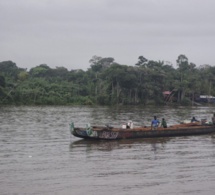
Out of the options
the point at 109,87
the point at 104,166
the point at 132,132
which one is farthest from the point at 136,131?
the point at 109,87

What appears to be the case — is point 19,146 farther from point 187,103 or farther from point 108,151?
point 187,103

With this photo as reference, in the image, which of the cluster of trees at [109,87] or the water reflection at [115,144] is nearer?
the water reflection at [115,144]

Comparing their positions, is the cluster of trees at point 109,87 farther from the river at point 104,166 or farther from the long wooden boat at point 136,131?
the river at point 104,166

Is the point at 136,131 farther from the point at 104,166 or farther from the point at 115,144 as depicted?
the point at 104,166

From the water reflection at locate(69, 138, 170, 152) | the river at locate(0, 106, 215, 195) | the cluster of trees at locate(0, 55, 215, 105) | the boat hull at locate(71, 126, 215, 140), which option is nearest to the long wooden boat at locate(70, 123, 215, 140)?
the boat hull at locate(71, 126, 215, 140)

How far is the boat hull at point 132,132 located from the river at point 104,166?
0.39 m

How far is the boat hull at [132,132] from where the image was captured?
71.1 feet

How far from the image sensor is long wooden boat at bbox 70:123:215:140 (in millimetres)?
21656

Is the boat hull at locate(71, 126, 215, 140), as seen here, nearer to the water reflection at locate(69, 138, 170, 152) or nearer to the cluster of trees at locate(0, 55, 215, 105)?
the water reflection at locate(69, 138, 170, 152)

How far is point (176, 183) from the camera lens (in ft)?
41.1

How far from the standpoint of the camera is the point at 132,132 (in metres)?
22.9

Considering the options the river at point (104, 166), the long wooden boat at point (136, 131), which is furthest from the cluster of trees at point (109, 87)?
the river at point (104, 166)

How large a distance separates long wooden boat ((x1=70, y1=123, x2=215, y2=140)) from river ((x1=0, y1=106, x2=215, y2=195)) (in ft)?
1.33

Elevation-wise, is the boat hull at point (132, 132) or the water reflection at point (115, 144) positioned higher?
the boat hull at point (132, 132)
